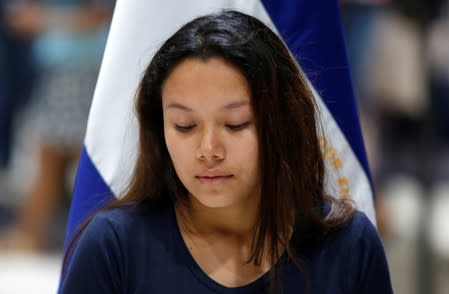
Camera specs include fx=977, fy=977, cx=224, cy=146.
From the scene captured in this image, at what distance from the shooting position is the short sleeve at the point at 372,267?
1569mm

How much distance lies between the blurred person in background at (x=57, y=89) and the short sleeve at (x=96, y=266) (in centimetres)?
220

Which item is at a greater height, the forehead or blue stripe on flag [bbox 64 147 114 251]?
the forehead

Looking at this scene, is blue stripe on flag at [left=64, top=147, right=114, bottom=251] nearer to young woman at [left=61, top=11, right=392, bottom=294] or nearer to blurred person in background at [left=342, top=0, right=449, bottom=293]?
young woman at [left=61, top=11, right=392, bottom=294]

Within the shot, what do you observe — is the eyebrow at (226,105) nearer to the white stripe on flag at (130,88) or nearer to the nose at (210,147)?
the nose at (210,147)

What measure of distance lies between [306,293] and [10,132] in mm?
3715

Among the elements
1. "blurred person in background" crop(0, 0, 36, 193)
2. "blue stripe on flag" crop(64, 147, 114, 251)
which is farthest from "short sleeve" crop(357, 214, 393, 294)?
"blurred person in background" crop(0, 0, 36, 193)

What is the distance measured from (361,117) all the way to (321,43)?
2626 millimetres

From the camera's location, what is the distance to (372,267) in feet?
5.16

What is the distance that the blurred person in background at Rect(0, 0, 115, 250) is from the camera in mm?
3805

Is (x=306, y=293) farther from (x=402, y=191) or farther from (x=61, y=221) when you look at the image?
(x=402, y=191)

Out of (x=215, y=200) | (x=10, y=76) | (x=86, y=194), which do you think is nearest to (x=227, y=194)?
(x=215, y=200)

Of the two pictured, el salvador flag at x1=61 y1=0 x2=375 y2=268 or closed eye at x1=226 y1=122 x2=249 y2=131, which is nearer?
closed eye at x1=226 y1=122 x2=249 y2=131

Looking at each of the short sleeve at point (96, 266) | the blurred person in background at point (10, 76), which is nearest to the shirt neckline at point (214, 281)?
the short sleeve at point (96, 266)

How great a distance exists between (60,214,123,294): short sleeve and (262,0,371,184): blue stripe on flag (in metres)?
0.46
